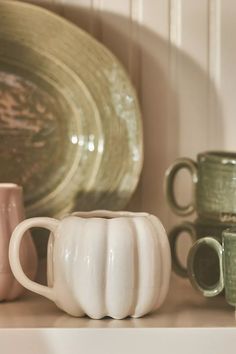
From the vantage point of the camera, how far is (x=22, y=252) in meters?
0.87

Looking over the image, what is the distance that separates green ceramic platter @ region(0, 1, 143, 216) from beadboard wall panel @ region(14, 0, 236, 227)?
54 millimetres

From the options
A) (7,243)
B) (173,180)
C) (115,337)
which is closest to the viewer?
(115,337)

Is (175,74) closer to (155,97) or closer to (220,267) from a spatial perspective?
(155,97)

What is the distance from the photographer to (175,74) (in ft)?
3.40

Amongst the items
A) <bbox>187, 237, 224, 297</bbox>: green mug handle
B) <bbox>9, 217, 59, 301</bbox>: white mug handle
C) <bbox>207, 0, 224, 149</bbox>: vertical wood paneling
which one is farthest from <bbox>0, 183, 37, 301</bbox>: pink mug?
<bbox>207, 0, 224, 149</bbox>: vertical wood paneling

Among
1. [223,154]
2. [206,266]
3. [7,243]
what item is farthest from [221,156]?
[7,243]

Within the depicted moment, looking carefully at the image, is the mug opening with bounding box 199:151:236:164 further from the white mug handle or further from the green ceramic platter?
the white mug handle

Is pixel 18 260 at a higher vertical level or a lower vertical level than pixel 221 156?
lower

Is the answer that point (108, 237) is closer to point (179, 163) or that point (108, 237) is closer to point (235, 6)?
point (179, 163)

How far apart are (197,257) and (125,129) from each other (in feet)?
0.66

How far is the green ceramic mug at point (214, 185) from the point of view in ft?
2.92

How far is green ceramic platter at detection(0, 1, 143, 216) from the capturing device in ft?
3.22

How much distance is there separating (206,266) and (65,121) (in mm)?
265

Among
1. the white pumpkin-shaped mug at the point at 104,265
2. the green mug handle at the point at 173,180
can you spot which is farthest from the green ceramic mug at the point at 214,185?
the white pumpkin-shaped mug at the point at 104,265
